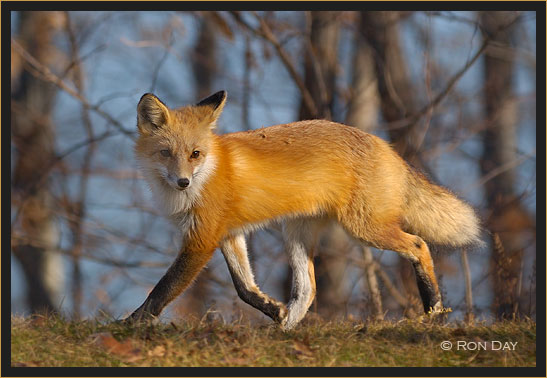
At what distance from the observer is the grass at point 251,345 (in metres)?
4.27

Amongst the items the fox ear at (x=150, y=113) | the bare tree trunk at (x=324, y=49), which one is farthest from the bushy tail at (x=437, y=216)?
the bare tree trunk at (x=324, y=49)

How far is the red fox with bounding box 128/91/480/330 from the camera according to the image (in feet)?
18.2

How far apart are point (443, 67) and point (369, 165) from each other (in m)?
11.3

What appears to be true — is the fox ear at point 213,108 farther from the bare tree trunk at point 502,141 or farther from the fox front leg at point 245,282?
the bare tree trunk at point 502,141

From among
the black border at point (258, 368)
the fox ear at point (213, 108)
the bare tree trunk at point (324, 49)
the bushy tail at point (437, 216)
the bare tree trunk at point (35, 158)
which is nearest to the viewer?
the black border at point (258, 368)

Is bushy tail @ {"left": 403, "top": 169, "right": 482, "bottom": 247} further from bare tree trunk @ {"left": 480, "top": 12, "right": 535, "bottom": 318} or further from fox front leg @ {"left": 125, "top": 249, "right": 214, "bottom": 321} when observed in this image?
bare tree trunk @ {"left": 480, "top": 12, "right": 535, "bottom": 318}

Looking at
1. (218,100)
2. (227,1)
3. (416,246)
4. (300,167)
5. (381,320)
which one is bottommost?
(381,320)

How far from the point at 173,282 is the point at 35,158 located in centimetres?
949

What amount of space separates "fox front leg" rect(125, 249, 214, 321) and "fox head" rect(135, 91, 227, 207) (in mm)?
556

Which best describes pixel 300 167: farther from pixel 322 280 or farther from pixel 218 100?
pixel 322 280

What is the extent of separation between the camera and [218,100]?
5.86 metres

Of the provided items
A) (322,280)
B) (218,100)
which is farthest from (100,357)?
(322,280)

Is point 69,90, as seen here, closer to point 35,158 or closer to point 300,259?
point 35,158

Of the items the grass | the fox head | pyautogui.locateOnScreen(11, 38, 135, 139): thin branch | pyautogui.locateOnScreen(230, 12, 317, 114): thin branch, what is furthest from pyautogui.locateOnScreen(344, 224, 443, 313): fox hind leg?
pyautogui.locateOnScreen(11, 38, 135, 139): thin branch
